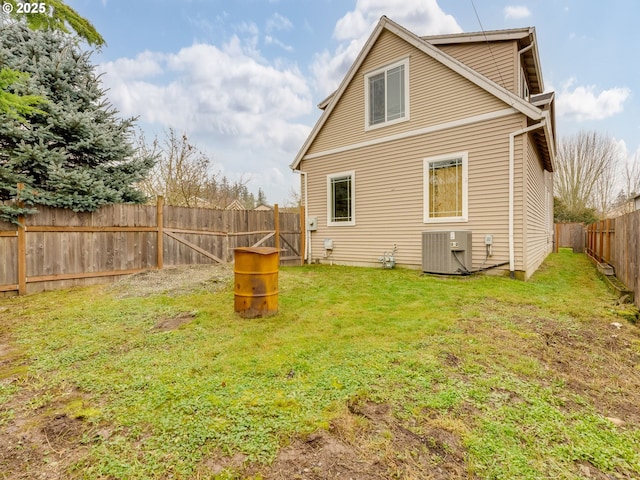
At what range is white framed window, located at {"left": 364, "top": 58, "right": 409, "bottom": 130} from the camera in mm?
8531

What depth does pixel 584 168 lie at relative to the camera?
23078 millimetres

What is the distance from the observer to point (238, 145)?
17547 millimetres

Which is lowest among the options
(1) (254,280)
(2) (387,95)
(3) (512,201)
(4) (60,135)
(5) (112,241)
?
(1) (254,280)

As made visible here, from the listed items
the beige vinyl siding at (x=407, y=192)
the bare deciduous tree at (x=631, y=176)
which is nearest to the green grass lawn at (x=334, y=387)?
the beige vinyl siding at (x=407, y=192)

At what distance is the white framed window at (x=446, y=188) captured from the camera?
295 inches

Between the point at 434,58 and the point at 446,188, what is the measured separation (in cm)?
337

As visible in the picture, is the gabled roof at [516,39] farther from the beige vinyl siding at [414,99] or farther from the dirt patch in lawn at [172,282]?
the dirt patch in lawn at [172,282]

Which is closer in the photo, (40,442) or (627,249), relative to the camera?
(40,442)

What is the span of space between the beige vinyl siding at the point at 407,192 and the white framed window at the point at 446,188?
0.13 m

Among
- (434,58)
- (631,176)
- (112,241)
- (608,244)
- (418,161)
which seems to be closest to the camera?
(112,241)

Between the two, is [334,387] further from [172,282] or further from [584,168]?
[584,168]

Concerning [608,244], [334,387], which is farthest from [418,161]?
[334,387]

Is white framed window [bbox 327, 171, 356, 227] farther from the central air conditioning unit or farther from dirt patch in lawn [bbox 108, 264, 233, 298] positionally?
dirt patch in lawn [bbox 108, 264, 233, 298]

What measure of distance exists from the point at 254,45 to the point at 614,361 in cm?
1271
